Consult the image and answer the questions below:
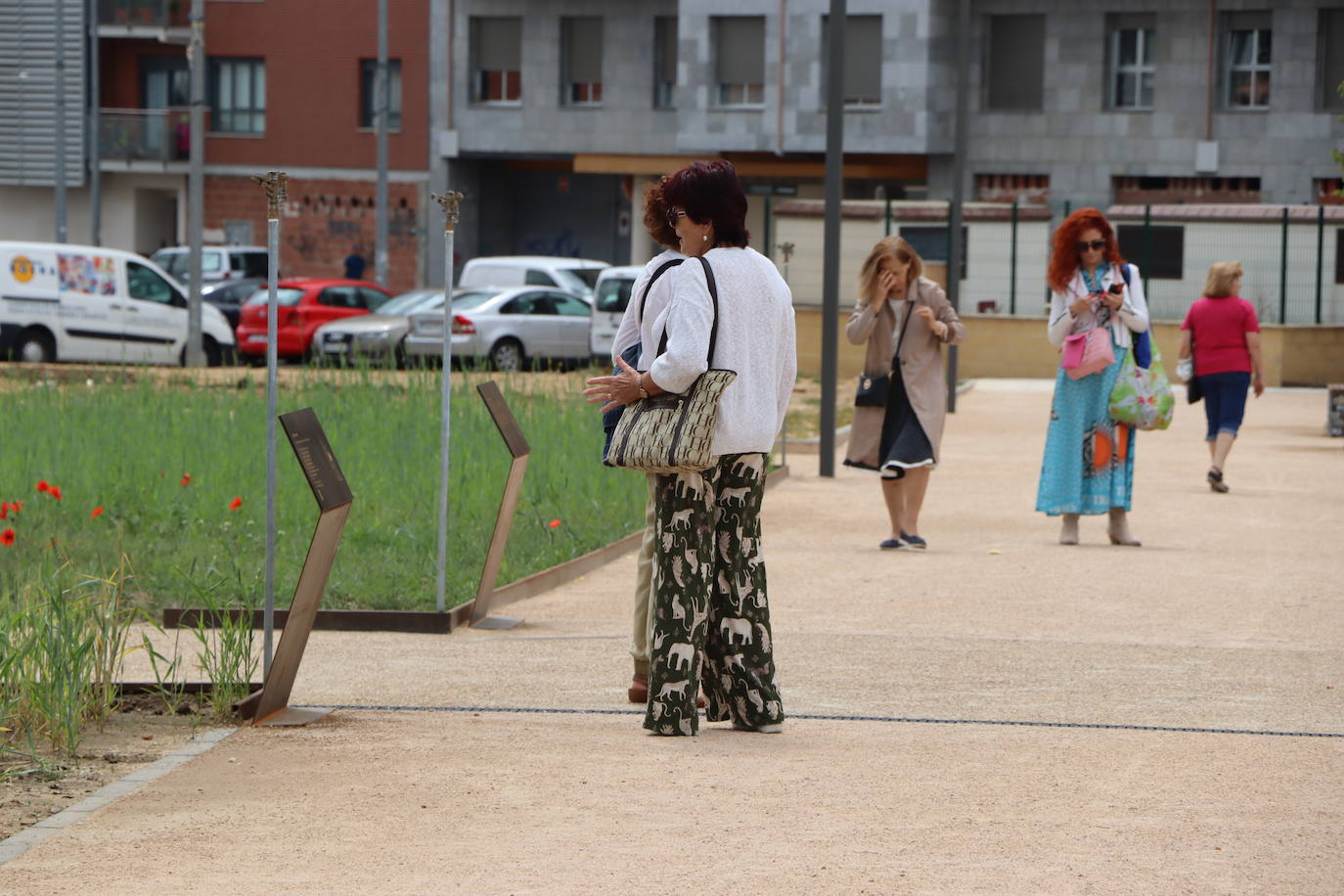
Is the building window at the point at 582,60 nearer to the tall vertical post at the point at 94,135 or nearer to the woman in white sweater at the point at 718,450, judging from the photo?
the tall vertical post at the point at 94,135

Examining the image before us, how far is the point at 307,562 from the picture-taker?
652 centimetres

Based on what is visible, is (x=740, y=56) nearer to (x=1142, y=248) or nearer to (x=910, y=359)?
(x=1142, y=248)

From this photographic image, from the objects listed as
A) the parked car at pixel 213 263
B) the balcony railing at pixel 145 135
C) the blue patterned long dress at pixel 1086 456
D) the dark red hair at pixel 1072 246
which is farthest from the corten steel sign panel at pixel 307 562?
the balcony railing at pixel 145 135

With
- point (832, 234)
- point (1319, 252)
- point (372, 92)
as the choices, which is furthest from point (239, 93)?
point (832, 234)

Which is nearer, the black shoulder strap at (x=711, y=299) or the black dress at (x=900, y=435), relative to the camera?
the black shoulder strap at (x=711, y=299)

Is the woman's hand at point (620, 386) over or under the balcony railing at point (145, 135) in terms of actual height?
under

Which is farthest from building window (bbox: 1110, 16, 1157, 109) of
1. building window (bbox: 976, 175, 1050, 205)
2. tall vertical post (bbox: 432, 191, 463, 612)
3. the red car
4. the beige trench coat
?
tall vertical post (bbox: 432, 191, 463, 612)

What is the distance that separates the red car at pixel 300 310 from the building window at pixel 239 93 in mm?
17301

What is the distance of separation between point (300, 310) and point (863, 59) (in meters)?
16.1

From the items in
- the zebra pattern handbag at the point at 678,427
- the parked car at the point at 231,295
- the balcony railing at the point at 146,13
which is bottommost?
the parked car at the point at 231,295

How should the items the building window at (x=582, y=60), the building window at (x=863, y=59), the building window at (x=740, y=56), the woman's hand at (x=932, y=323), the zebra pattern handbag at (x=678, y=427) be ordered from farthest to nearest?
the building window at (x=582, y=60), the building window at (x=740, y=56), the building window at (x=863, y=59), the woman's hand at (x=932, y=323), the zebra pattern handbag at (x=678, y=427)

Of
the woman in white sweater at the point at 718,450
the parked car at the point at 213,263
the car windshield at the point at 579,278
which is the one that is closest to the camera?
the woman in white sweater at the point at 718,450

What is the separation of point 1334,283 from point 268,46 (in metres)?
27.9

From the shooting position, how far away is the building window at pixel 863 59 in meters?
43.4
